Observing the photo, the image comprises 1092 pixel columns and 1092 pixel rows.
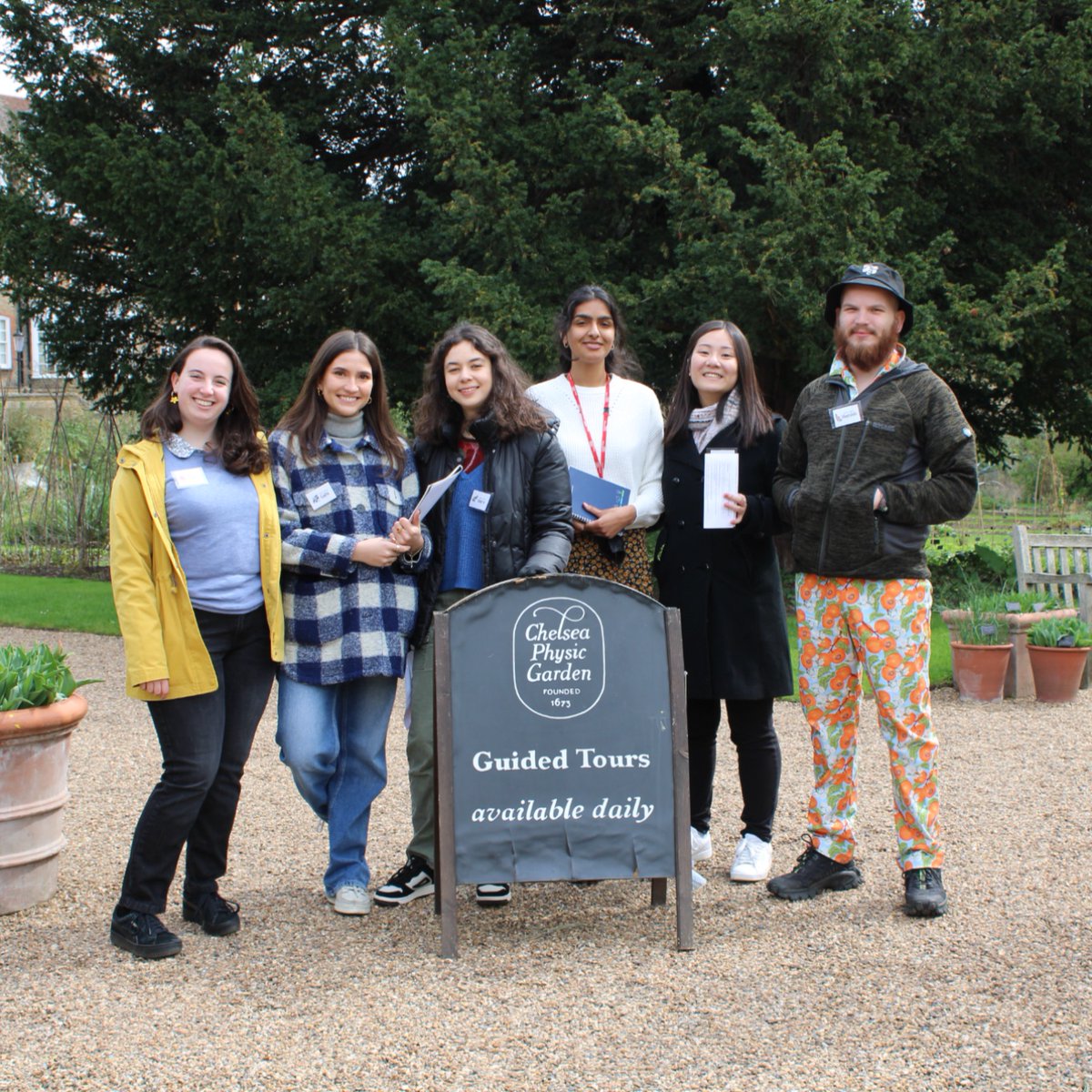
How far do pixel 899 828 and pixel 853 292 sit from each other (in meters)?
1.82

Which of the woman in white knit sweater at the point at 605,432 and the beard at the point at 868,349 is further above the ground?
the beard at the point at 868,349

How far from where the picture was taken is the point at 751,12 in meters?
9.45

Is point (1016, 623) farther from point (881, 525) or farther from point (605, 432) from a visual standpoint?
point (605, 432)

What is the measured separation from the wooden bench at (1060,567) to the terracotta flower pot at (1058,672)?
1599 millimetres

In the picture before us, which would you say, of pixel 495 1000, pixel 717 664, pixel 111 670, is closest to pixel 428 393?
pixel 717 664

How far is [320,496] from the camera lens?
3895 millimetres

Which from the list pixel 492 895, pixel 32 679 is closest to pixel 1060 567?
pixel 492 895

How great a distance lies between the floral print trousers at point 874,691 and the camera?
13.1 feet

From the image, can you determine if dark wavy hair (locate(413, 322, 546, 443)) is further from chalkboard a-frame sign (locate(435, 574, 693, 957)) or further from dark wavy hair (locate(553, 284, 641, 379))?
chalkboard a-frame sign (locate(435, 574, 693, 957))

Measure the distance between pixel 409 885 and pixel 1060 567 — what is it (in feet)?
25.4

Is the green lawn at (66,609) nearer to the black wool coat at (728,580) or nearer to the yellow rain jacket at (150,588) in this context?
the black wool coat at (728,580)

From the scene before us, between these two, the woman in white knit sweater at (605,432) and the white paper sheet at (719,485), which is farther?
the woman in white knit sweater at (605,432)

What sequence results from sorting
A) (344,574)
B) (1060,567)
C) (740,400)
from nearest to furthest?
(344,574) < (740,400) < (1060,567)

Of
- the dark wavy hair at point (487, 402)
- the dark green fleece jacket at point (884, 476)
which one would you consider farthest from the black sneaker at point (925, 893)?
the dark wavy hair at point (487, 402)
